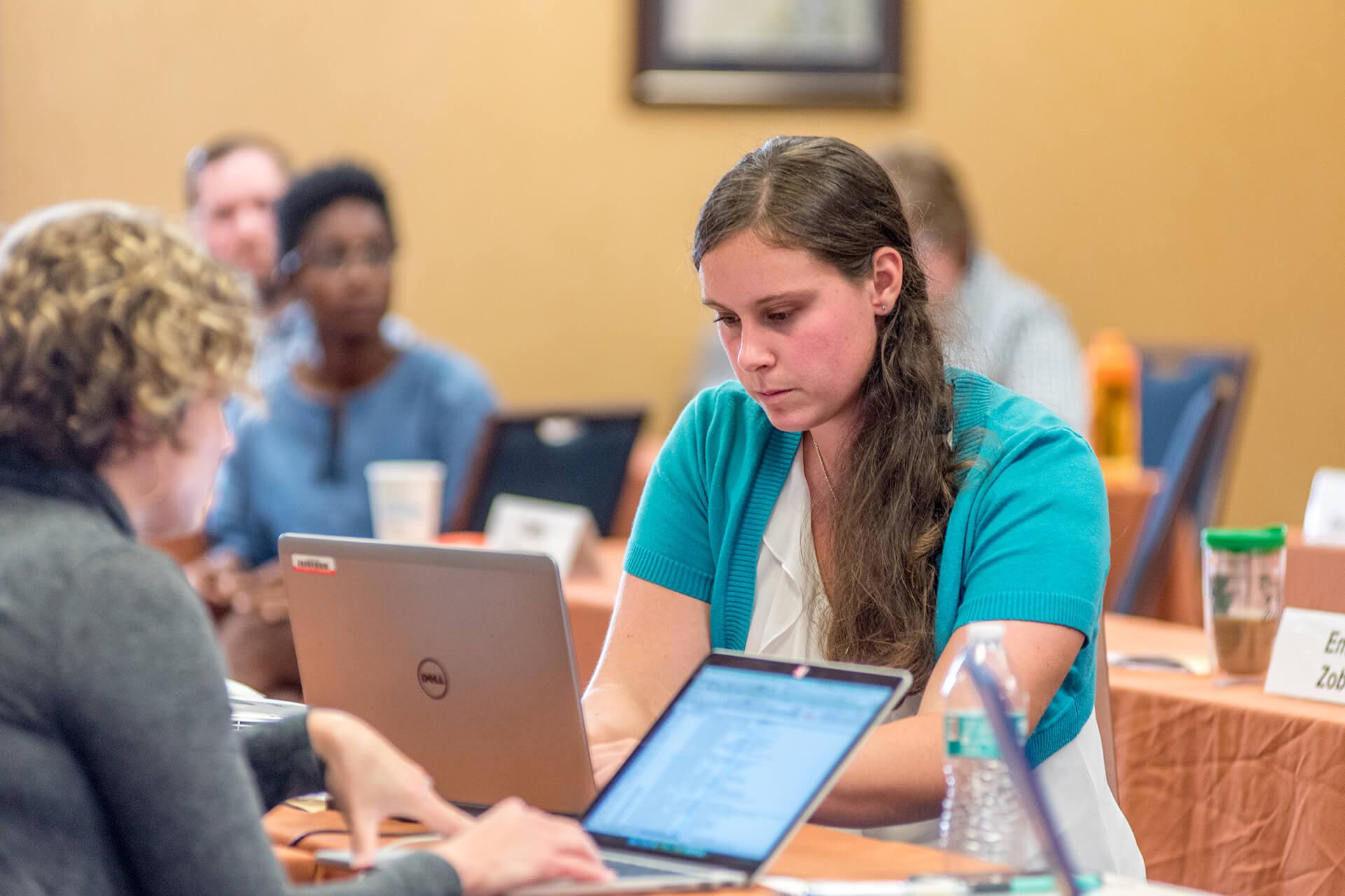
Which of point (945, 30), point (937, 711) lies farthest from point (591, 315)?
point (937, 711)

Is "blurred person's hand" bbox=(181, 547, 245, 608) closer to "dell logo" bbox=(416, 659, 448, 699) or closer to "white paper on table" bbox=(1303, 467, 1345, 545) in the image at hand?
"dell logo" bbox=(416, 659, 448, 699)

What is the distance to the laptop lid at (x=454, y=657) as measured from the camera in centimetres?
134

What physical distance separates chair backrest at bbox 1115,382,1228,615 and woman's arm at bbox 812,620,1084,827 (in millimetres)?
2076

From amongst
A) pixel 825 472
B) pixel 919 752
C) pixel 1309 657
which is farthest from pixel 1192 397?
pixel 919 752

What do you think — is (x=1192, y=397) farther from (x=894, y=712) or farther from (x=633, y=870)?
(x=633, y=870)

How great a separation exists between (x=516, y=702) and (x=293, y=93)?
379 centimetres

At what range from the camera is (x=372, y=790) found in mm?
1168

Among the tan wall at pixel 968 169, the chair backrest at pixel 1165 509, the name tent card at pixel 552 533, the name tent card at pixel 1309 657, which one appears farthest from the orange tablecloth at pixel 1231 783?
the tan wall at pixel 968 169

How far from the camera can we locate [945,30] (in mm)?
5012

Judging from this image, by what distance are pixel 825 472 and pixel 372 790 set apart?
2.38ft

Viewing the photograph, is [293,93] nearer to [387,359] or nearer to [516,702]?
[387,359]

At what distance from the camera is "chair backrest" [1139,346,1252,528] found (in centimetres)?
394

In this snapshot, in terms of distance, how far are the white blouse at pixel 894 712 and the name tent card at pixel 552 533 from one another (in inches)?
43.1

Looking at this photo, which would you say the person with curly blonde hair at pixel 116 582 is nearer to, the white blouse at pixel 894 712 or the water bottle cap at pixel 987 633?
the water bottle cap at pixel 987 633
